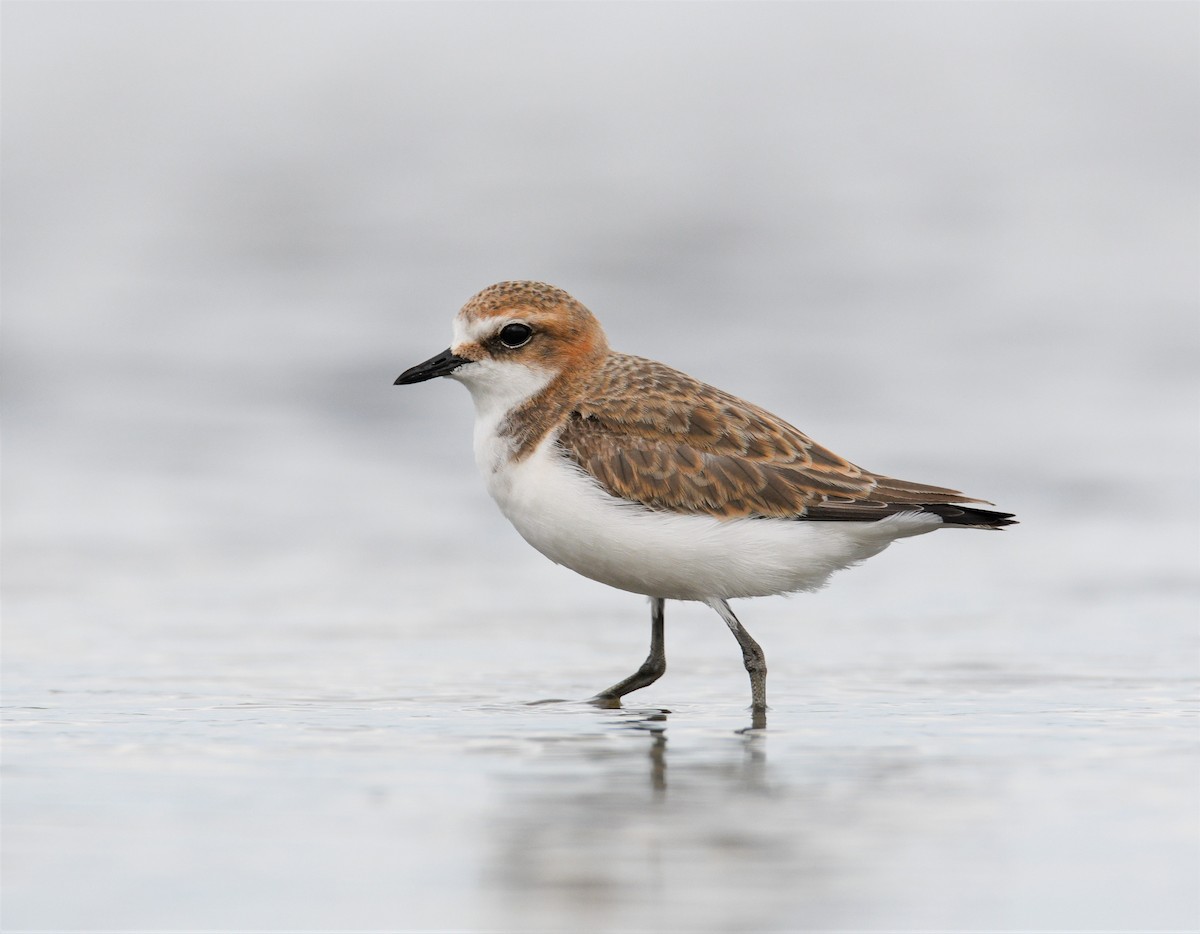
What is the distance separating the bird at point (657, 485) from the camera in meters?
7.55

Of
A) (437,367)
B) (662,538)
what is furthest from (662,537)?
(437,367)

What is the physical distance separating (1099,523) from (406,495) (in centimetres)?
529

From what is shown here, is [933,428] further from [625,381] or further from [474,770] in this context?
[474,770]

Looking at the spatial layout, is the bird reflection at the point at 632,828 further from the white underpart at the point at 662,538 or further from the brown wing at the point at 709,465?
the brown wing at the point at 709,465

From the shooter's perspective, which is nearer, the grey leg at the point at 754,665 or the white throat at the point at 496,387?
the grey leg at the point at 754,665

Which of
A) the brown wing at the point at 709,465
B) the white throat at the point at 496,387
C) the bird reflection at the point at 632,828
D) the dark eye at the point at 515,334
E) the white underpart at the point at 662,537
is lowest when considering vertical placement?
the bird reflection at the point at 632,828

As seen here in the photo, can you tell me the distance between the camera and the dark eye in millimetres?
8008

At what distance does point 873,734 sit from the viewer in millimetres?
6914

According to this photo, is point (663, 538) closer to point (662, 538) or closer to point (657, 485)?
→ point (662, 538)

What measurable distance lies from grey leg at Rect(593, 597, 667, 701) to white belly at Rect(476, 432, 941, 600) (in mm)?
408

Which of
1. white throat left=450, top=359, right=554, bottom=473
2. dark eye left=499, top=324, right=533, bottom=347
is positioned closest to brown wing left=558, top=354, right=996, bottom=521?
white throat left=450, top=359, right=554, bottom=473

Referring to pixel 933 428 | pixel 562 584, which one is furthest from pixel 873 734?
pixel 933 428

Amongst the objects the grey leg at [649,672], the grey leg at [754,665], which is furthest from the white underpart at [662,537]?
the grey leg at [649,672]

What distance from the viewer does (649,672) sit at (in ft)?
26.4
